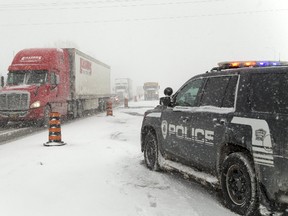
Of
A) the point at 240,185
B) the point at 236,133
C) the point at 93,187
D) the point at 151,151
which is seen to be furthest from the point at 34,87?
the point at 240,185

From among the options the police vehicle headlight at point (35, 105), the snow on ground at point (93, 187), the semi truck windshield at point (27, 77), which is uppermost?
the semi truck windshield at point (27, 77)

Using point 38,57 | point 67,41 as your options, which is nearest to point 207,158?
point 38,57

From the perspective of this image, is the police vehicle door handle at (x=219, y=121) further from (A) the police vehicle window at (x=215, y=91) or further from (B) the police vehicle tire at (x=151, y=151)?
(B) the police vehicle tire at (x=151, y=151)

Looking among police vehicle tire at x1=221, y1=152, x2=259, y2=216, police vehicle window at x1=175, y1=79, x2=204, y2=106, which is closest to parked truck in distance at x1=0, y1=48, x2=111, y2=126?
police vehicle window at x1=175, y1=79, x2=204, y2=106

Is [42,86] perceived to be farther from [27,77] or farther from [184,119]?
[184,119]

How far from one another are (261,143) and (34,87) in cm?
1417

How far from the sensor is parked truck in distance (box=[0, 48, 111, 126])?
16891mm

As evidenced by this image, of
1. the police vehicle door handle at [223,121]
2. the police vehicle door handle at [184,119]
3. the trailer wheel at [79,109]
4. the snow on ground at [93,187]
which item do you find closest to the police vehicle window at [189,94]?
the police vehicle door handle at [184,119]

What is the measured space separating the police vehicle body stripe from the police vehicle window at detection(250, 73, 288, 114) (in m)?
0.18

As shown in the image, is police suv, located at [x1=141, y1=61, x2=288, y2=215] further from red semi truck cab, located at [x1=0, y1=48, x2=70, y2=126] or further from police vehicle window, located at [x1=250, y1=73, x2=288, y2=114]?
red semi truck cab, located at [x1=0, y1=48, x2=70, y2=126]

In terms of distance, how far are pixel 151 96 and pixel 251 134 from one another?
58.5 m

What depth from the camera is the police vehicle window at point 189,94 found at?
647cm

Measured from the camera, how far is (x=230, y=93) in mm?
5465

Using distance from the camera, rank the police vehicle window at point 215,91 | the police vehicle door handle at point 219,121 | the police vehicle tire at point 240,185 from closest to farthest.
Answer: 1. the police vehicle tire at point 240,185
2. the police vehicle door handle at point 219,121
3. the police vehicle window at point 215,91
